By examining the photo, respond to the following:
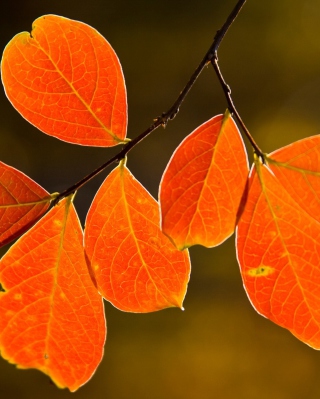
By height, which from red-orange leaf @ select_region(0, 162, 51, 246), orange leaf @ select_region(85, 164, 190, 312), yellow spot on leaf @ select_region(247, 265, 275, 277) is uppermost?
red-orange leaf @ select_region(0, 162, 51, 246)

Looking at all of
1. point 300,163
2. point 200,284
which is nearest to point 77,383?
point 300,163

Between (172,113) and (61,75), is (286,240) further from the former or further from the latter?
(61,75)

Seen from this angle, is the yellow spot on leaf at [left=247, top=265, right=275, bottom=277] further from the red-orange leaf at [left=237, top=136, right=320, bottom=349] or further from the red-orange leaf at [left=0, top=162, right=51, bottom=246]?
the red-orange leaf at [left=0, top=162, right=51, bottom=246]

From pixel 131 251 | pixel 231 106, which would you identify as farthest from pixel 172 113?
pixel 131 251

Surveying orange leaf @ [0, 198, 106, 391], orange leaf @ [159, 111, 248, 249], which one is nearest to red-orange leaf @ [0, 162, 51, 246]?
orange leaf @ [0, 198, 106, 391]

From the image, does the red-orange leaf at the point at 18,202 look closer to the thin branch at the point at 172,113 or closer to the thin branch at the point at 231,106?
the thin branch at the point at 172,113

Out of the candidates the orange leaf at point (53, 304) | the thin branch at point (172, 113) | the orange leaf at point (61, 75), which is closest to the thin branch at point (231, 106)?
the thin branch at point (172, 113)
